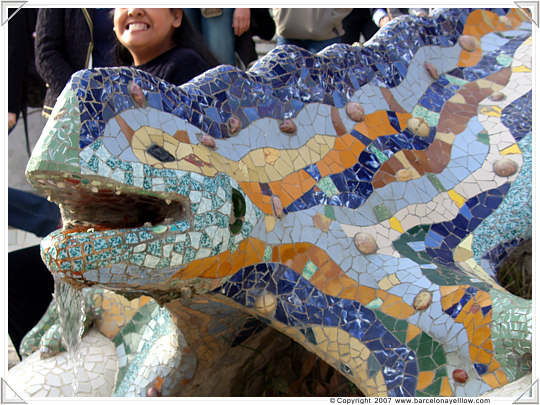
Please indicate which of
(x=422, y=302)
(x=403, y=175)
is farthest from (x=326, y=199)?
(x=422, y=302)

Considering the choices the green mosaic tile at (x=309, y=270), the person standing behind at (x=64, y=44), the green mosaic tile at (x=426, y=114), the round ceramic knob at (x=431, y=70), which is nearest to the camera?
the green mosaic tile at (x=309, y=270)

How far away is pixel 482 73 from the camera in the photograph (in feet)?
16.9

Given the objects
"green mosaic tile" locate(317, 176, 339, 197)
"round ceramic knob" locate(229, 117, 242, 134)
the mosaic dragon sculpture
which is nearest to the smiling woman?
the mosaic dragon sculpture

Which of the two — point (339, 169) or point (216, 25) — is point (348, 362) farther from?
point (216, 25)

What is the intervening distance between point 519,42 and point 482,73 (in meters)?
0.41

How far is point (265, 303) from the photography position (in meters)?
3.79

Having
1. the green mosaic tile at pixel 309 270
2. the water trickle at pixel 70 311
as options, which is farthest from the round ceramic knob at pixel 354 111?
the water trickle at pixel 70 311

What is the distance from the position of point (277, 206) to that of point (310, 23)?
1.91 meters

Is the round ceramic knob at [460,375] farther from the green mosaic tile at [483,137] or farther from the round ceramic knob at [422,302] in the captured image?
the green mosaic tile at [483,137]

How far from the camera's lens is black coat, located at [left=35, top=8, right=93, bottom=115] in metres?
5.22

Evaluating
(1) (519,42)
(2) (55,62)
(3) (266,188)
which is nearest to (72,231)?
(3) (266,188)

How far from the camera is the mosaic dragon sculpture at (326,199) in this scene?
10.6ft

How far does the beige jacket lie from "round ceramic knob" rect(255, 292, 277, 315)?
2.18 m

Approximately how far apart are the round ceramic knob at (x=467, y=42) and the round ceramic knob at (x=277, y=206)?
1.95m
